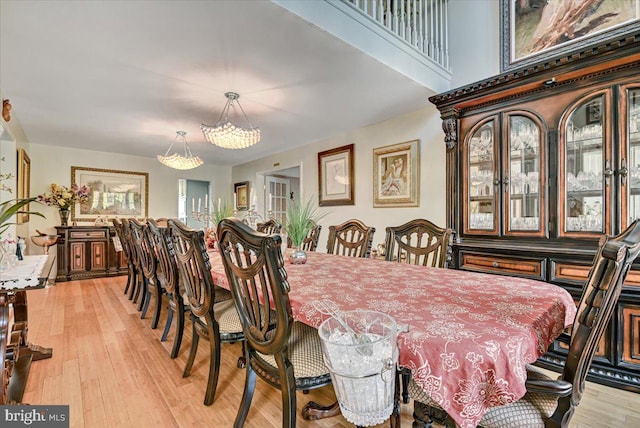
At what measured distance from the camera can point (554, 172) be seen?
7.35 ft

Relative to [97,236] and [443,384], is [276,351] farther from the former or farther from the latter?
[97,236]

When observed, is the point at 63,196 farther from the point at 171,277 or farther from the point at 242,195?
the point at 171,277

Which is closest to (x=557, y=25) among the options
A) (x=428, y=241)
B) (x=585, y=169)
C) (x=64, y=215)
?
(x=585, y=169)

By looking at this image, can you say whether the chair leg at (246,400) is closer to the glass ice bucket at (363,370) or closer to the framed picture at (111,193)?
the glass ice bucket at (363,370)

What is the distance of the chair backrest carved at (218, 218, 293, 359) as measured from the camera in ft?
3.47

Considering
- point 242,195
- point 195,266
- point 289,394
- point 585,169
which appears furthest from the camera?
point 242,195

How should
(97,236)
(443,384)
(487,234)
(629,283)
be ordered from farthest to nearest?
(97,236) < (487,234) < (629,283) < (443,384)

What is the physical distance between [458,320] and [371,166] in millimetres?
3303

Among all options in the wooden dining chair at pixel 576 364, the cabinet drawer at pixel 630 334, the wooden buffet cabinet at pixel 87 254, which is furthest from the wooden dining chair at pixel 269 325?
the wooden buffet cabinet at pixel 87 254

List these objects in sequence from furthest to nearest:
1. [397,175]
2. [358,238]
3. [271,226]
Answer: [397,175]
[271,226]
[358,238]

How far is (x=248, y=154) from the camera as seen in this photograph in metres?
5.92

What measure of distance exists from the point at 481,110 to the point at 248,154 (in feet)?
14.2

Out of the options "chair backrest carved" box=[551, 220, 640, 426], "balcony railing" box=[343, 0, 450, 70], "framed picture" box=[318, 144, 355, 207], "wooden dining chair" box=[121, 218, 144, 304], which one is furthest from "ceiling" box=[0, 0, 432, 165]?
"chair backrest carved" box=[551, 220, 640, 426]

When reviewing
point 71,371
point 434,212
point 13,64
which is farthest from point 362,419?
point 13,64
